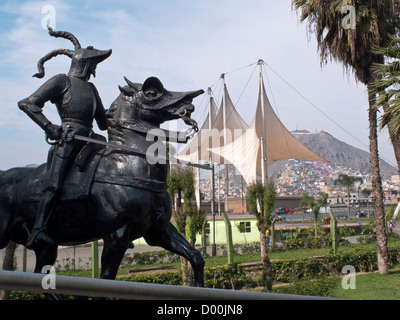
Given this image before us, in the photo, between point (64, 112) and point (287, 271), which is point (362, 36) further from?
point (64, 112)

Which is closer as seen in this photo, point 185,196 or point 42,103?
point 42,103

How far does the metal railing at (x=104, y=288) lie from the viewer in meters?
1.93

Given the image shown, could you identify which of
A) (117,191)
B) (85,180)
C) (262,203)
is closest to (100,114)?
(85,180)

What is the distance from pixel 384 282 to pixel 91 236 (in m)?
11.6

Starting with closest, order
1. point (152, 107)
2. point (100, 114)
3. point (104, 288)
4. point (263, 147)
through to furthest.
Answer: point (104, 288), point (152, 107), point (100, 114), point (263, 147)

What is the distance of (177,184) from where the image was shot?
11992 millimetres

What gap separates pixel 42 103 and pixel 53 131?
284 mm

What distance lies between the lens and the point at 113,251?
3754mm

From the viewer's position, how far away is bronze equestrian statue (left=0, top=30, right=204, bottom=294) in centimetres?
382

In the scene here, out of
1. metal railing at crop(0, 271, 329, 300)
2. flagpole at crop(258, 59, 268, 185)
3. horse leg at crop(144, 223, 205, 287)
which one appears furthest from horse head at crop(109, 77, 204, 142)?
flagpole at crop(258, 59, 268, 185)

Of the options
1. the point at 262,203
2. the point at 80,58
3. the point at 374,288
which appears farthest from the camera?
the point at 262,203

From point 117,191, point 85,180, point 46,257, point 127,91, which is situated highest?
point 127,91

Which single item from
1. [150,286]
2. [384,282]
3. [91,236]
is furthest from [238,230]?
[150,286]

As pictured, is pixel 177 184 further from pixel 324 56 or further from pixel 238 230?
pixel 238 230
